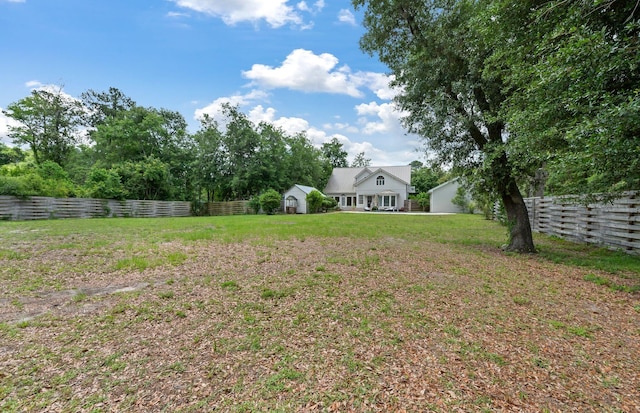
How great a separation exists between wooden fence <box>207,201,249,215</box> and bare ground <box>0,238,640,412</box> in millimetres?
20683

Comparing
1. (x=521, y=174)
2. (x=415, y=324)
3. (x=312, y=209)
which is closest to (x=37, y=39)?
(x=415, y=324)

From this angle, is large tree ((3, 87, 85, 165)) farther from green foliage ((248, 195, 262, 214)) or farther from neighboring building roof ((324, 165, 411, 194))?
neighboring building roof ((324, 165, 411, 194))

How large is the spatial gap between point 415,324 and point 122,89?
3981 cm

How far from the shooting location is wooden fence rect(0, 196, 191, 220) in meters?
13.7

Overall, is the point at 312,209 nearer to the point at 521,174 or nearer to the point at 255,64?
the point at 255,64

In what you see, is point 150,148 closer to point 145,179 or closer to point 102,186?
point 145,179

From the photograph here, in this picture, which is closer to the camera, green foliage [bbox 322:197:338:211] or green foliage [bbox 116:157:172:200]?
green foliage [bbox 116:157:172:200]

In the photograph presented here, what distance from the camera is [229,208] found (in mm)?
25109

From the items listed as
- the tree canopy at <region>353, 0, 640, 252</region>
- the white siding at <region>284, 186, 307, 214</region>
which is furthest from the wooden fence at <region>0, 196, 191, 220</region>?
the tree canopy at <region>353, 0, 640, 252</region>

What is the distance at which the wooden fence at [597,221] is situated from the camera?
6547 mm

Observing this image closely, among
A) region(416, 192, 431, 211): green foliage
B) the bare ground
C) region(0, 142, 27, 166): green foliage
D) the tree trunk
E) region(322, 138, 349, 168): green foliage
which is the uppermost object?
region(322, 138, 349, 168): green foliage

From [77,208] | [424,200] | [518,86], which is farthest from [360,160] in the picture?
[518,86]

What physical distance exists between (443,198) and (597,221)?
2288 centimetres

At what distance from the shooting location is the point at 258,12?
361 inches
